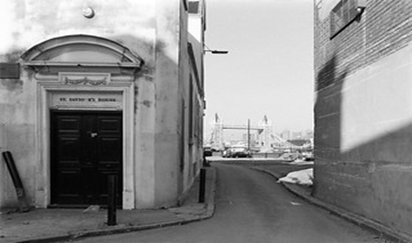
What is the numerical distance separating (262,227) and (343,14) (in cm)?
670

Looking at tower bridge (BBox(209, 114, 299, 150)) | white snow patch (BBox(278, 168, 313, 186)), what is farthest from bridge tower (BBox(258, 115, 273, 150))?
white snow patch (BBox(278, 168, 313, 186))

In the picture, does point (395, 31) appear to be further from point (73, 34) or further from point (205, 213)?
point (73, 34)

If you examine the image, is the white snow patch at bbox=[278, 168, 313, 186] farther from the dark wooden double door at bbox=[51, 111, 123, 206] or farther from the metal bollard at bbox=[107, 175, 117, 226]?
the metal bollard at bbox=[107, 175, 117, 226]

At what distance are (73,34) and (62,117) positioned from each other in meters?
2.13

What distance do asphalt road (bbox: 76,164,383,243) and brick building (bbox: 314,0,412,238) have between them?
0.87 m

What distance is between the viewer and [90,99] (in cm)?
1195

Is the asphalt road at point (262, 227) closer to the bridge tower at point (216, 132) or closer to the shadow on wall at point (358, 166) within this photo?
the shadow on wall at point (358, 166)

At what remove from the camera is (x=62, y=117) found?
12.0 meters

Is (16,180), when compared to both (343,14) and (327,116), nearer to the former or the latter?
(327,116)

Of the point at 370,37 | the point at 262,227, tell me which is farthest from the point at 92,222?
the point at 370,37

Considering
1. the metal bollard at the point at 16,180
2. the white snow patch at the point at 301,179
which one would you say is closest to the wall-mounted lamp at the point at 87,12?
the metal bollard at the point at 16,180

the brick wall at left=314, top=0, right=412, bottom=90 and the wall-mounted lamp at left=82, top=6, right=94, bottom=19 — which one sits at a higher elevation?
the wall-mounted lamp at left=82, top=6, right=94, bottom=19

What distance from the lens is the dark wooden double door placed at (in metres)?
11.9

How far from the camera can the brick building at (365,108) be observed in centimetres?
907
